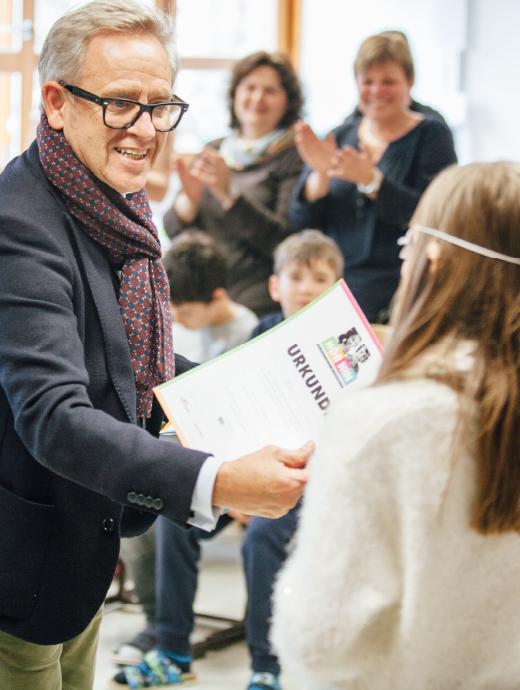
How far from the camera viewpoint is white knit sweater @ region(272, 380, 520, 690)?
2.74 ft

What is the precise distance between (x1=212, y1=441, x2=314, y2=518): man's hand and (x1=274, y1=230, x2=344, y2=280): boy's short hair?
63.6 inches

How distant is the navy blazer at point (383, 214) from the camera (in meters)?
2.60

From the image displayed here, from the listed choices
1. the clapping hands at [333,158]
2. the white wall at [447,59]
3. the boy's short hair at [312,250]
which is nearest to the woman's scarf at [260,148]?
the clapping hands at [333,158]

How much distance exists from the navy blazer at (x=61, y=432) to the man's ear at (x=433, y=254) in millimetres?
366

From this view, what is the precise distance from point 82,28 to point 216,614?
7.14ft

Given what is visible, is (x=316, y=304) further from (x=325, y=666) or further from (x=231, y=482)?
(x=325, y=666)

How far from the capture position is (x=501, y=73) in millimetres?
3967

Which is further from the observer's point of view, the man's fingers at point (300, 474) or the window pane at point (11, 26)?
the window pane at point (11, 26)

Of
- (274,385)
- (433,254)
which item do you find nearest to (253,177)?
(274,385)

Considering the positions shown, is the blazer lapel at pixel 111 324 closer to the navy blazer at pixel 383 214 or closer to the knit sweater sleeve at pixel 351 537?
the knit sweater sleeve at pixel 351 537

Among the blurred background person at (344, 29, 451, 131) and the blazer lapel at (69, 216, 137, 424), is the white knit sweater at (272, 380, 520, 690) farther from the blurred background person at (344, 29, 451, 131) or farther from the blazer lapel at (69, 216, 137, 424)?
the blurred background person at (344, 29, 451, 131)

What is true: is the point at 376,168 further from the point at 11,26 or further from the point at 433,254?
the point at 11,26

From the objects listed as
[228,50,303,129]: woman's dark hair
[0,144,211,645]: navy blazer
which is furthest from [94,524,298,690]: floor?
[228,50,303,129]: woman's dark hair

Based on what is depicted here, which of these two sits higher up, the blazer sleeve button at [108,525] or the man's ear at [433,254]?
the man's ear at [433,254]
